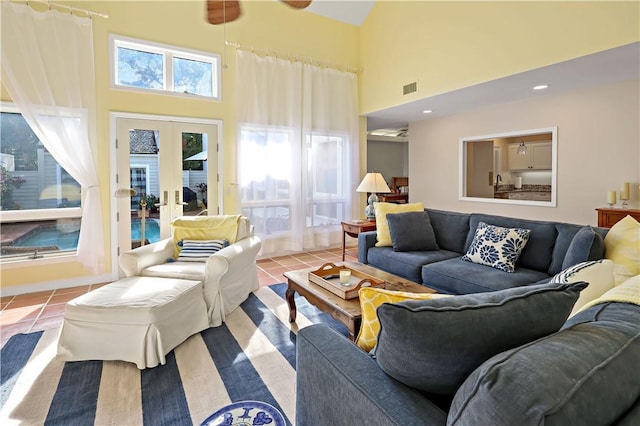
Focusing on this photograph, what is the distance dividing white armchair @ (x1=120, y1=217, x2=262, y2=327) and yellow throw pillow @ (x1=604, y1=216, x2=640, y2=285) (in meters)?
2.71

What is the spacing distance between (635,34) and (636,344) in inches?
135

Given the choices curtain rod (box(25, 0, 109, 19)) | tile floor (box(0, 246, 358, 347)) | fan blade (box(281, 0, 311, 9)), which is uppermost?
curtain rod (box(25, 0, 109, 19))

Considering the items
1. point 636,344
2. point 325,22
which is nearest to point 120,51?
point 325,22

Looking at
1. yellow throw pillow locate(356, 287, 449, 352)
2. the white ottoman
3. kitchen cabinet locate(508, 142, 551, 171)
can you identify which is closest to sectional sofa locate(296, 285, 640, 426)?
yellow throw pillow locate(356, 287, 449, 352)

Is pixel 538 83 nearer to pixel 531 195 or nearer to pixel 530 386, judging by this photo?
pixel 531 195

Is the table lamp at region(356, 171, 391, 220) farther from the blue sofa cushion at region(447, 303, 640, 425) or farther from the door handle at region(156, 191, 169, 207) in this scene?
the blue sofa cushion at region(447, 303, 640, 425)

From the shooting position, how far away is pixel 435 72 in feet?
15.6

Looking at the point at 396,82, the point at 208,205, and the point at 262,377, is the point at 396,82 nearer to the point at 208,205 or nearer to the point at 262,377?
the point at 208,205

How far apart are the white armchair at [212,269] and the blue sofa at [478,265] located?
57.8 inches

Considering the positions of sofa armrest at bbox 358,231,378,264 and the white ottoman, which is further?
sofa armrest at bbox 358,231,378,264

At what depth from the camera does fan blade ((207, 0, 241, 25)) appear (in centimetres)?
274

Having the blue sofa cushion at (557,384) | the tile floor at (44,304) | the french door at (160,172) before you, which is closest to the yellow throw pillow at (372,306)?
the blue sofa cushion at (557,384)

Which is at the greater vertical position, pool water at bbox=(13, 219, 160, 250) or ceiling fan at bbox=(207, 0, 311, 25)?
ceiling fan at bbox=(207, 0, 311, 25)

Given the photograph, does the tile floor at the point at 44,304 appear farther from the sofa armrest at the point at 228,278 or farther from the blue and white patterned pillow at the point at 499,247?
the blue and white patterned pillow at the point at 499,247
